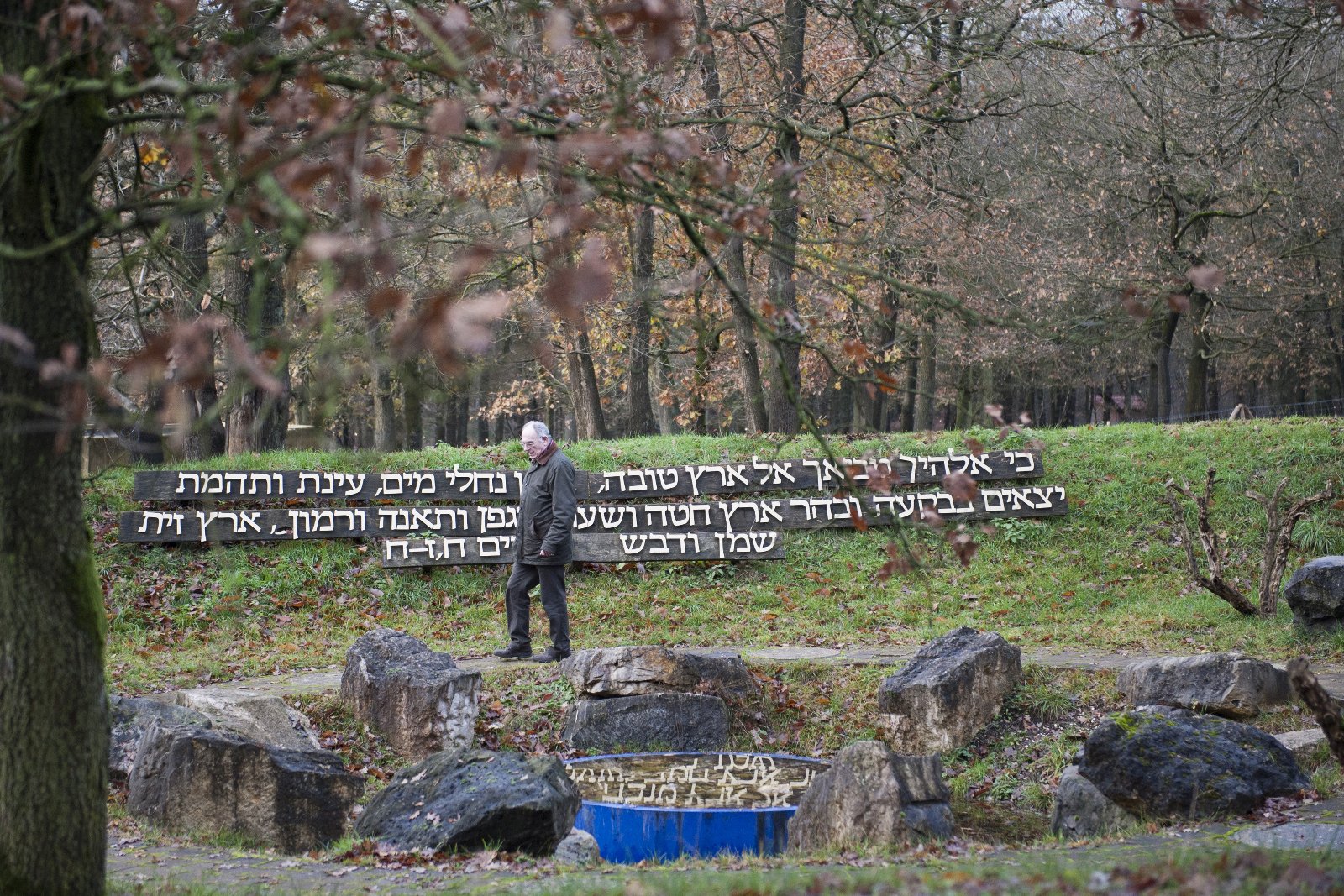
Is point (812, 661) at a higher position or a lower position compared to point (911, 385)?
lower

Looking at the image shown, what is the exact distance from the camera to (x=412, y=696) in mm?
9258

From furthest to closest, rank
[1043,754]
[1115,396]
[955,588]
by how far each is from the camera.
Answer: [1115,396] < [955,588] < [1043,754]

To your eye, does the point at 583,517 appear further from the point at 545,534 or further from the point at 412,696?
the point at 412,696

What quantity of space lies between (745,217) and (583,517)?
431 inches

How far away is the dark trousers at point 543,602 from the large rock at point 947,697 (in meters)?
2.87

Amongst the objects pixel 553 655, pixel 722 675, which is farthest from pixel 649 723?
pixel 553 655

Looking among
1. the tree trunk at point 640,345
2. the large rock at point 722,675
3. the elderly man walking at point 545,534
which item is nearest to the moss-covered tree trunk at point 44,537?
the large rock at point 722,675

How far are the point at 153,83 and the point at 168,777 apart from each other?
15.6 ft

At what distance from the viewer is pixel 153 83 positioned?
11.5ft

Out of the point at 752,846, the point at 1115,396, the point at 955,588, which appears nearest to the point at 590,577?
the point at 955,588

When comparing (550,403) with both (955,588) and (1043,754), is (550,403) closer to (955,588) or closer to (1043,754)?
(955,588)

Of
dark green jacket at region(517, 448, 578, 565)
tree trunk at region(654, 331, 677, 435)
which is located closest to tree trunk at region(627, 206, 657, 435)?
tree trunk at region(654, 331, 677, 435)

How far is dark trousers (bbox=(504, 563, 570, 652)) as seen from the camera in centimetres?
1094

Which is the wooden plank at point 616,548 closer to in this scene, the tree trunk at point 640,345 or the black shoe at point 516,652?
the black shoe at point 516,652
